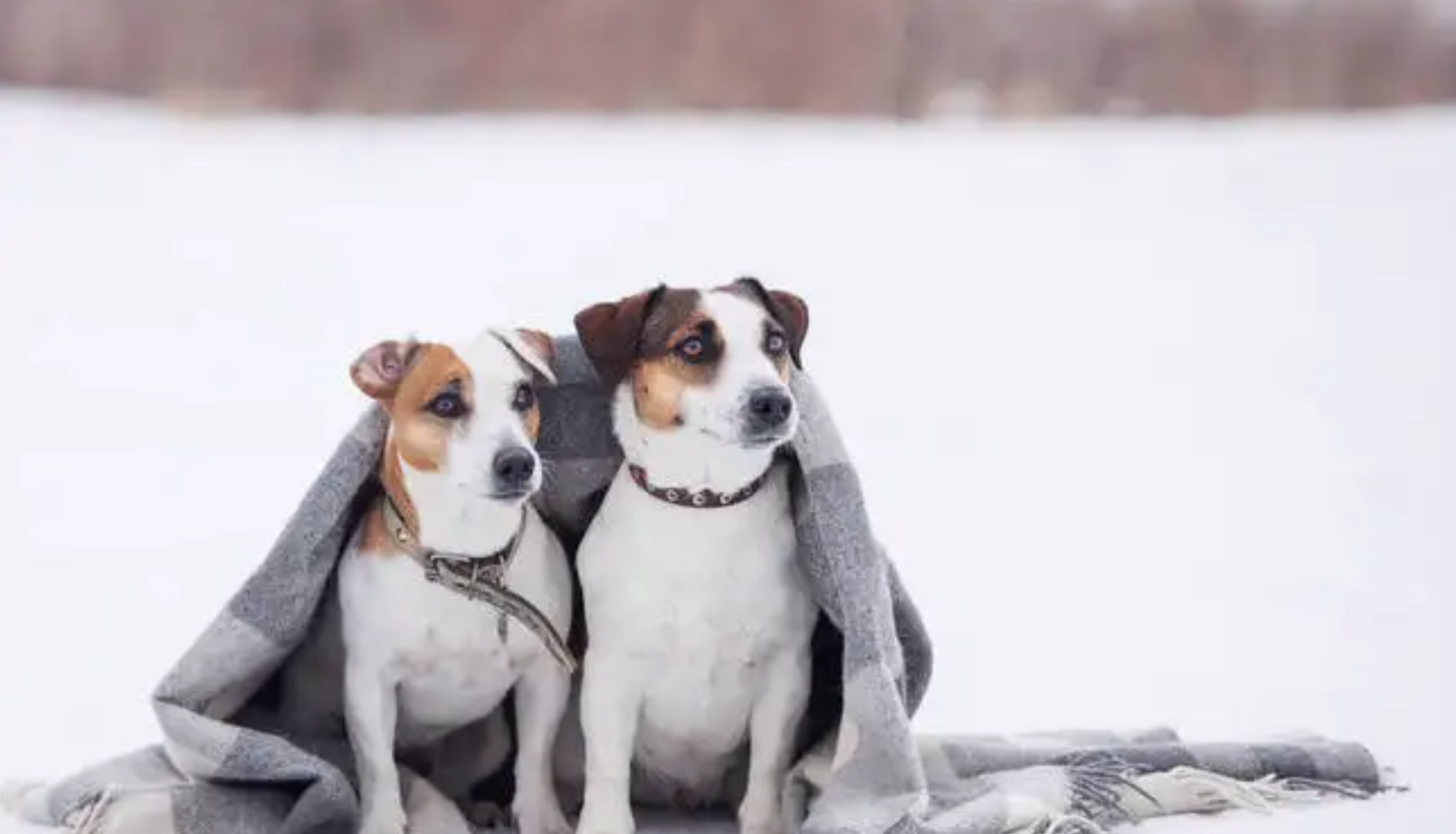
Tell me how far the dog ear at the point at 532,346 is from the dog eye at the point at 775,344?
33 centimetres

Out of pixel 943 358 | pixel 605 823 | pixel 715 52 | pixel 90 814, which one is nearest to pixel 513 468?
pixel 605 823

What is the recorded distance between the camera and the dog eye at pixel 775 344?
255 centimetres

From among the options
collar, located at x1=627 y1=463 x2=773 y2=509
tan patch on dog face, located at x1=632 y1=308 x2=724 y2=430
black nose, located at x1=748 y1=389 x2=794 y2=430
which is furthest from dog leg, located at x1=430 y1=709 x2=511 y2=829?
black nose, located at x1=748 y1=389 x2=794 y2=430

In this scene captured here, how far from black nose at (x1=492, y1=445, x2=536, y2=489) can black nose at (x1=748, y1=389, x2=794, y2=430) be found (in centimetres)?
31

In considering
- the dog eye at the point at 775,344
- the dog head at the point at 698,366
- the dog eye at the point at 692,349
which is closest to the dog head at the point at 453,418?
the dog head at the point at 698,366

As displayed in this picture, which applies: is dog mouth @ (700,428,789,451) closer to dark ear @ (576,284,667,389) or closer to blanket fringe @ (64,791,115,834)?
dark ear @ (576,284,667,389)

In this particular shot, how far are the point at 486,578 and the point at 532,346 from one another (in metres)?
0.37

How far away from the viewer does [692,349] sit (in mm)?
2508

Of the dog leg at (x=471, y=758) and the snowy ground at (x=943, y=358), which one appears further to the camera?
the snowy ground at (x=943, y=358)

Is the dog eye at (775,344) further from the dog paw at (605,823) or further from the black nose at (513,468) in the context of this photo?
the dog paw at (605,823)

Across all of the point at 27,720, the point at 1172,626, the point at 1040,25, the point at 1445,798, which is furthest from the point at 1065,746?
the point at 1040,25

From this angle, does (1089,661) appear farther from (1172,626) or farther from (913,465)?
→ (913,465)

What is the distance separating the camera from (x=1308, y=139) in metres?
7.90

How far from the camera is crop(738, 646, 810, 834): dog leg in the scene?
261 cm
